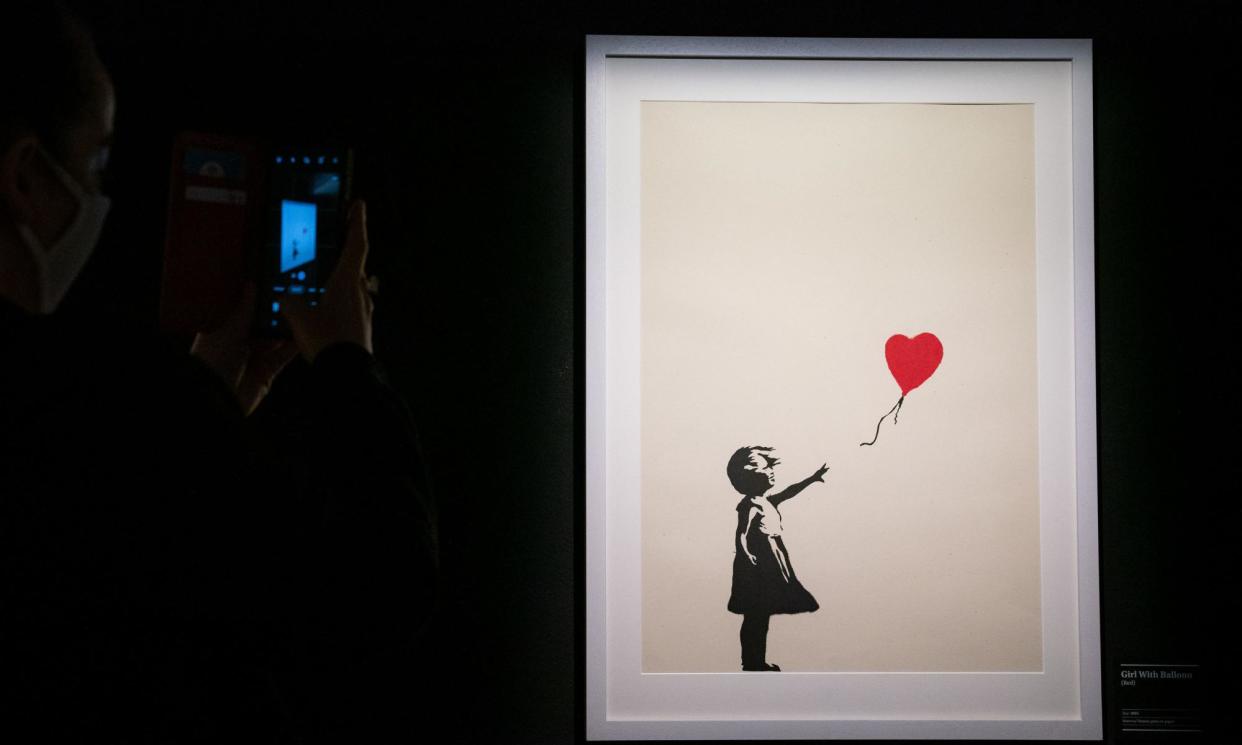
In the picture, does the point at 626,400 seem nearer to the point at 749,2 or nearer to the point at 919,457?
the point at 919,457

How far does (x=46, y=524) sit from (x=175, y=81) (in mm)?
827

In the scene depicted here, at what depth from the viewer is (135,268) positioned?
1.11m

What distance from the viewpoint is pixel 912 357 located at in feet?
3.60

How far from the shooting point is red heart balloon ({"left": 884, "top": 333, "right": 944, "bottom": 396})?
1.10 metres

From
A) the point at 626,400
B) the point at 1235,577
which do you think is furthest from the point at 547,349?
the point at 1235,577

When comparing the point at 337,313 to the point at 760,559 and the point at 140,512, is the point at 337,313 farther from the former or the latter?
the point at 760,559

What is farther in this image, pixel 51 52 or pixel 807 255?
pixel 807 255

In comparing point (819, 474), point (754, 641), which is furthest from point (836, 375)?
point (754, 641)

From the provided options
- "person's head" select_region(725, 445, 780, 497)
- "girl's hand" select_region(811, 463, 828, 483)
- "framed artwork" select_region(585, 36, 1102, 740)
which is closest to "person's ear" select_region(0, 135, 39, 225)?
"framed artwork" select_region(585, 36, 1102, 740)

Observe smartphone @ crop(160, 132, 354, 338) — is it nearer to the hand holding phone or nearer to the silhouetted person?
the hand holding phone

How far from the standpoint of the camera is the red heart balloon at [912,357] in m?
1.10

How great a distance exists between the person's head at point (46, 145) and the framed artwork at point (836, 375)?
2.00 ft

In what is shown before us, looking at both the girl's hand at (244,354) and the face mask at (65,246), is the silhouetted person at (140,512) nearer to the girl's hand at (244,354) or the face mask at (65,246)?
the face mask at (65,246)

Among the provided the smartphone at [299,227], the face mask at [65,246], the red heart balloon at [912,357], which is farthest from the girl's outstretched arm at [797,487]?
the face mask at [65,246]
